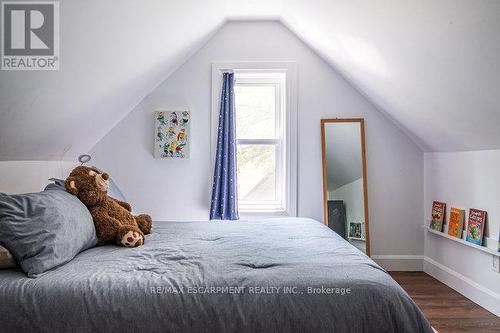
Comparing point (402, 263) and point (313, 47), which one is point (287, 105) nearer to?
point (313, 47)

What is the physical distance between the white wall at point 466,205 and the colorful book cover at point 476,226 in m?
0.04

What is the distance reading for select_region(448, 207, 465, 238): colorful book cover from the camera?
2.93 meters

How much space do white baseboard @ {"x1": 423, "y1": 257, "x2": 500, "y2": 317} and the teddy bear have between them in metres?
2.44

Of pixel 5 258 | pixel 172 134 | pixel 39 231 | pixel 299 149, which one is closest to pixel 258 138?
pixel 299 149

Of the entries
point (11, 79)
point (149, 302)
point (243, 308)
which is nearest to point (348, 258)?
point (243, 308)

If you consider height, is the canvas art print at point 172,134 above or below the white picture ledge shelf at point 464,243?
above

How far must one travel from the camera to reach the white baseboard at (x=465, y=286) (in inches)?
99.6

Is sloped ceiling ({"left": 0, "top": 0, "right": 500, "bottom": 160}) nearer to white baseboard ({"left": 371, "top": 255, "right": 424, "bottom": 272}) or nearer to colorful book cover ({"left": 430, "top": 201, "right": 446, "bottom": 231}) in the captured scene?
colorful book cover ({"left": 430, "top": 201, "right": 446, "bottom": 231})

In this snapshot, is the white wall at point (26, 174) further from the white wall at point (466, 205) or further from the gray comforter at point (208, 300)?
the white wall at point (466, 205)

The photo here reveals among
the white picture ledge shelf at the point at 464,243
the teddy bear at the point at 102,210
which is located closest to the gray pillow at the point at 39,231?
the teddy bear at the point at 102,210

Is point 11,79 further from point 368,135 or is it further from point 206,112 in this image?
point 368,135

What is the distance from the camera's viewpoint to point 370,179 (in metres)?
3.56

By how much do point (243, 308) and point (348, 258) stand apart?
1.90 feet

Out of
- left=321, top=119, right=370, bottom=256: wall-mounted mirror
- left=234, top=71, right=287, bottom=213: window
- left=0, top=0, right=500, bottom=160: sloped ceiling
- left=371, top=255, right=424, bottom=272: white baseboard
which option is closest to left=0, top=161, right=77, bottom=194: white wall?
left=0, top=0, right=500, bottom=160: sloped ceiling
